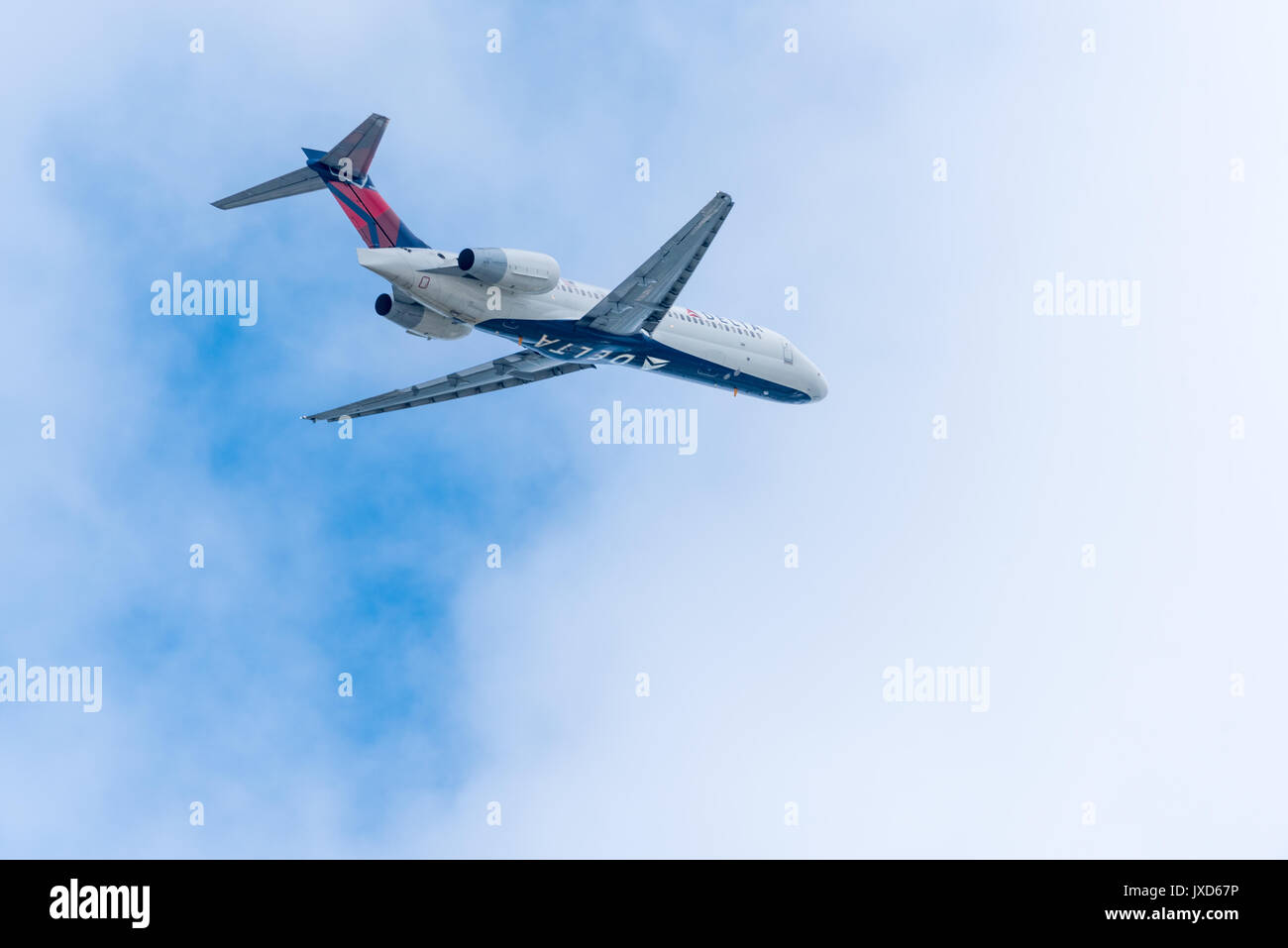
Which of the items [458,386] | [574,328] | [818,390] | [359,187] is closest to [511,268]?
[574,328]

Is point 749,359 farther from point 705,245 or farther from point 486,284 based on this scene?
point 486,284

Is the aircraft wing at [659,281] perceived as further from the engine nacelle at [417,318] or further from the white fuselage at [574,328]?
the engine nacelle at [417,318]

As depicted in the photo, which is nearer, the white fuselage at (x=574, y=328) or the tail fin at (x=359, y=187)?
the white fuselage at (x=574, y=328)

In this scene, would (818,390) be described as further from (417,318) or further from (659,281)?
(417,318)

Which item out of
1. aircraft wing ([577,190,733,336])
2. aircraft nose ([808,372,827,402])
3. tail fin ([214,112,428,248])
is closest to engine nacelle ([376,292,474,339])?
tail fin ([214,112,428,248])

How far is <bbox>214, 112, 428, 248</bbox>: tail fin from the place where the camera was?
46.6 meters

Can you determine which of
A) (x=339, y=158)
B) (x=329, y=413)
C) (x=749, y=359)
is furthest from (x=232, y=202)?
(x=749, y=359)

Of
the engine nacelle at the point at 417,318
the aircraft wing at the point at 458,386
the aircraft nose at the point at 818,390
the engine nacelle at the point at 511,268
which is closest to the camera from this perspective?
the engine nacelle at the point at 511,268

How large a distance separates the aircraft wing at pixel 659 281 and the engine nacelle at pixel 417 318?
3.86 metres

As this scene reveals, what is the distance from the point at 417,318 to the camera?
45.7m

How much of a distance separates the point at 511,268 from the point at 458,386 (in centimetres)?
945

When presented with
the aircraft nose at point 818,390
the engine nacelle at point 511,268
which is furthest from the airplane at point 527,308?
the aircraft nose at point 818,390

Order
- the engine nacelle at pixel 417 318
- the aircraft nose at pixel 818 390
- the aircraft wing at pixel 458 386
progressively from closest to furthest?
the engine nacelle at pixel 417 318 < the aircraft wing at pixel 458 386 < the aircraft nose at pixel 818 390

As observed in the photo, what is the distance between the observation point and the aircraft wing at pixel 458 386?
51.0 meters
